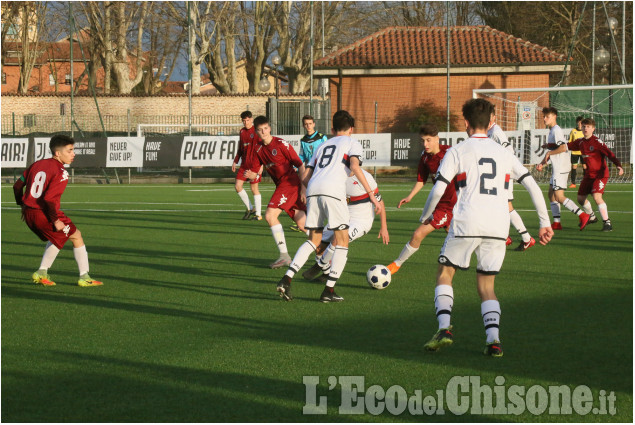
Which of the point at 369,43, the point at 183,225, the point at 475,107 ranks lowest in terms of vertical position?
the point at 183,225

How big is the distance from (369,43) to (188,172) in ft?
41.6

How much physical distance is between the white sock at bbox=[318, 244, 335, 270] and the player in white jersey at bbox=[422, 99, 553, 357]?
351 centimetres

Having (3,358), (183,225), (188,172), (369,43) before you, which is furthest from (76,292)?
(369,43)

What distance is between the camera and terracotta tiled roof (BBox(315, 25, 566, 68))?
38.1 m

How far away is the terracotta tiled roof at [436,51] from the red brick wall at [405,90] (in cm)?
73

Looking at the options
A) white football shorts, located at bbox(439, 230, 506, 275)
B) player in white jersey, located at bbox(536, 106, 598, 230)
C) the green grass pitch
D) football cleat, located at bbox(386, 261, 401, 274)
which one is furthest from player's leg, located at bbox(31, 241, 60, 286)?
player in white jersey, located at bbox(536, 106, 598, 230)

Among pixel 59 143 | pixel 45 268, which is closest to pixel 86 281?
pixel 45 268

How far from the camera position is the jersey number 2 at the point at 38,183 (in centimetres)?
932

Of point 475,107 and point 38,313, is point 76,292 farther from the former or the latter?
point 475,107

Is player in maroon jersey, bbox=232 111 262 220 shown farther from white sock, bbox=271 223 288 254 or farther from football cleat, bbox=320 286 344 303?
football cleat, bbox=320 286 344 303

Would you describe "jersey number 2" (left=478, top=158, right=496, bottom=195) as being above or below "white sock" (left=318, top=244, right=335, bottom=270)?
above

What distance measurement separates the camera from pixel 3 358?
639 cm

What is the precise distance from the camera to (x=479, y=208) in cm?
628

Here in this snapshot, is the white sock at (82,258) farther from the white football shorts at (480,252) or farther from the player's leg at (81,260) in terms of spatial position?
the white football shorts at (480,252)
